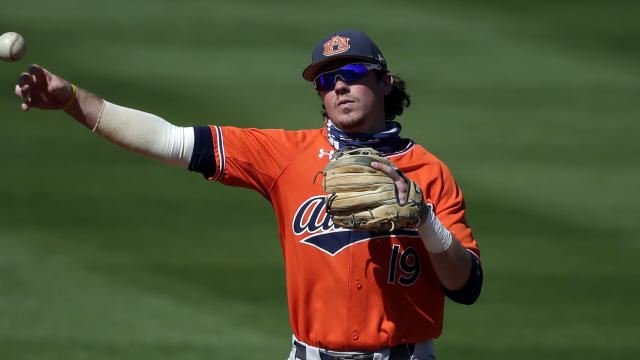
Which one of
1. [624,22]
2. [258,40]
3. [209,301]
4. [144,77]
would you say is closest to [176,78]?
[144,77]

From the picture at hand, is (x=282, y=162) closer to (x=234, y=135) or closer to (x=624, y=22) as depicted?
(x=234, y=135)

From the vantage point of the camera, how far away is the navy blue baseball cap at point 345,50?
2.92 metres

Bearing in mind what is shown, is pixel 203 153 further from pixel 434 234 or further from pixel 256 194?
pixel 256 194

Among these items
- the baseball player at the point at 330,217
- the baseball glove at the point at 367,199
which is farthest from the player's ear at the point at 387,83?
the baseball glove at the point at 367,199

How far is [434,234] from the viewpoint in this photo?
8.71 ft

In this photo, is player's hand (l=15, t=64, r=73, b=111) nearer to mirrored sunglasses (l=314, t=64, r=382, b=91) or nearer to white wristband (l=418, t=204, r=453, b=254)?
mirrored sunglasses (l=314, t=64, r=382, b=91)

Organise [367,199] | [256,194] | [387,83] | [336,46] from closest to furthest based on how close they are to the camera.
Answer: [367,199] < [336,46] < [387,83] < [256,194]

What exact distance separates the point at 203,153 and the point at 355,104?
0.49m

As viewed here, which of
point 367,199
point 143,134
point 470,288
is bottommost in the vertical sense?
point 470,288

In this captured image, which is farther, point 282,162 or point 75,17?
point 75,17

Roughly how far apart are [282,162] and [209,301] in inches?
88.3

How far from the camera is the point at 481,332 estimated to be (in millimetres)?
4934

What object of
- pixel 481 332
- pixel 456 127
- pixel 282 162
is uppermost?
pixel 282 162

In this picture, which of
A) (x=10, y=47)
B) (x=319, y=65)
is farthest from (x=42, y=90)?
(x=319, y=65)
